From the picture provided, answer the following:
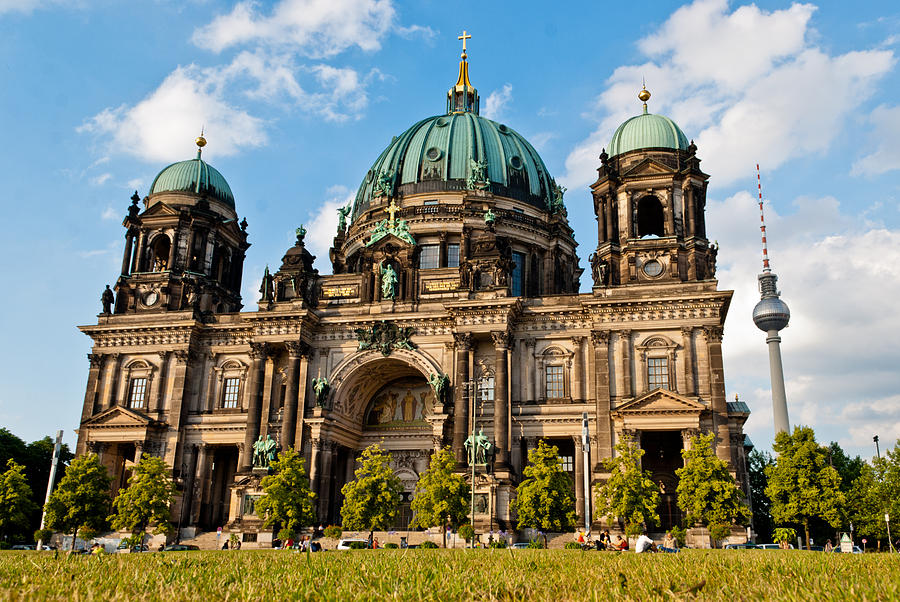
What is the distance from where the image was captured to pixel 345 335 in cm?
5600

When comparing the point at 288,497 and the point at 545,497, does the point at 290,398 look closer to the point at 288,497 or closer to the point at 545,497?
the point at 288,497

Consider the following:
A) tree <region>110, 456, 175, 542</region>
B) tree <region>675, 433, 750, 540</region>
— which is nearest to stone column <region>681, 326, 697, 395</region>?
tree <region>675, 433, 750, 540</region>

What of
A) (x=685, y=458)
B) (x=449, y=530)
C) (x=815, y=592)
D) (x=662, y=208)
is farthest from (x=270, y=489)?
(x=815, y=592)

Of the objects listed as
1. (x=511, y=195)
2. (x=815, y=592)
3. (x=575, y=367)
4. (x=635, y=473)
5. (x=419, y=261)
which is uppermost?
(x=511, y=195)

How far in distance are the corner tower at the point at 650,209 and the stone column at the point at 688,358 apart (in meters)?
3.79

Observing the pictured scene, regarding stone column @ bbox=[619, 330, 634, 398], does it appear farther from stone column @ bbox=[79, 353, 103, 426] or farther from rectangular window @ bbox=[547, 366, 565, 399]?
stone column @ bbox=[79, 353, 103, 426]

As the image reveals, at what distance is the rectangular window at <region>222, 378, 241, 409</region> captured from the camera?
188 feet

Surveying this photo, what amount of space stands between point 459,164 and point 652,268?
23.7m

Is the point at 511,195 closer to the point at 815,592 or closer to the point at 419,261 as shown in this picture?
the point at 419,261

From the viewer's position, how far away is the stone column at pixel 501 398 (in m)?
49.2

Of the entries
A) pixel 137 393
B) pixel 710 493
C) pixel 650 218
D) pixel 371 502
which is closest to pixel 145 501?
pixel 137 393

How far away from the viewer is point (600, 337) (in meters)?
50.7

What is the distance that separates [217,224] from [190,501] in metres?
22.5

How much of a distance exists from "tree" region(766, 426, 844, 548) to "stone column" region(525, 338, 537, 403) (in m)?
16.6
